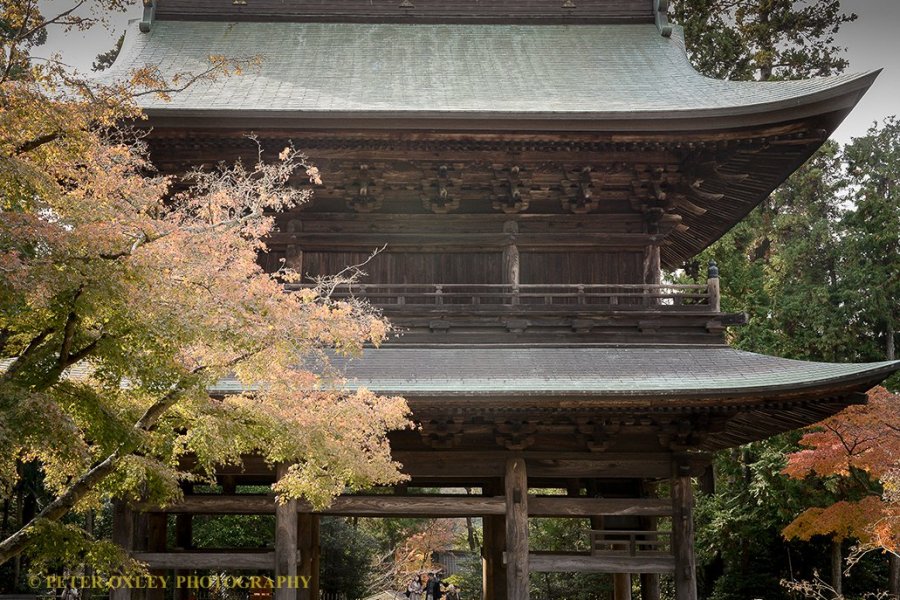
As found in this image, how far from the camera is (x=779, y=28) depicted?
27.0 meters

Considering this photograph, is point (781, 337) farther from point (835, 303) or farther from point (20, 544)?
point (20, 544)

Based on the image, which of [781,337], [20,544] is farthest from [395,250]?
[781,337]

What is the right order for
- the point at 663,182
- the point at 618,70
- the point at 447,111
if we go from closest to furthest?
the point at 447,111, the point at 663,182, the point at 618,70

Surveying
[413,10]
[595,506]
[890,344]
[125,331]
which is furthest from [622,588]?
[890,344]

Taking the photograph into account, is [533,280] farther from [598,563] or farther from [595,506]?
[598,563]

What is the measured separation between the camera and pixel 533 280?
1219cm

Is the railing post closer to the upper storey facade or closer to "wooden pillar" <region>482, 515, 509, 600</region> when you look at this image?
the upper storey facade

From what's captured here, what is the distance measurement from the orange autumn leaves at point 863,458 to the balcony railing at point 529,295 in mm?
4519

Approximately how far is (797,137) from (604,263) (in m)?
3.13

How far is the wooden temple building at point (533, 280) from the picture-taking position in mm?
10148

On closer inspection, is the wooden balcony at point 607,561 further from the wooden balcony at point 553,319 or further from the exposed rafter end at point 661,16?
the exposed rafter end at point 661,16

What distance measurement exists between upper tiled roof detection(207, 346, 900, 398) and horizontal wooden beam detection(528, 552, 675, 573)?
7.93ft

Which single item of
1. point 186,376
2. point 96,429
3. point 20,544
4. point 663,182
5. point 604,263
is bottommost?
point 20,544

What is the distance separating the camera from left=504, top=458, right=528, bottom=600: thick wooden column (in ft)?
33.8
